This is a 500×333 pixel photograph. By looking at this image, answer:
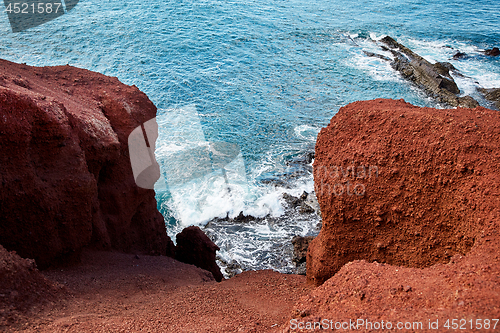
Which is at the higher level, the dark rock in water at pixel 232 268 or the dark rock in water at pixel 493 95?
the dark rock in water at pixel 493 95

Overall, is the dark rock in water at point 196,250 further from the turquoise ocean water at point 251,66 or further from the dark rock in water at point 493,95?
the dark rock in water at point 493,95

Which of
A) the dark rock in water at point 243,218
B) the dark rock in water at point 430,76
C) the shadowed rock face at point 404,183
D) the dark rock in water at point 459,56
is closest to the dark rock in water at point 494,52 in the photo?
the dark rock in water at point 459,56

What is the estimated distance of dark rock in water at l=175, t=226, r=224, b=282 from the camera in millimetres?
11258

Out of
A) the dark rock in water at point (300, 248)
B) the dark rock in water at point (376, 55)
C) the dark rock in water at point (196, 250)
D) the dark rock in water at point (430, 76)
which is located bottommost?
the dark rock in water at point (300, 248)

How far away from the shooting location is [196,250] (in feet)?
36.9

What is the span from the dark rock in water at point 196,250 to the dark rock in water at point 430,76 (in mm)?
18541

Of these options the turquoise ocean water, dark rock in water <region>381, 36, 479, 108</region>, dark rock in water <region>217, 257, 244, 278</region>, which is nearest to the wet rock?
the turquoise ocean water

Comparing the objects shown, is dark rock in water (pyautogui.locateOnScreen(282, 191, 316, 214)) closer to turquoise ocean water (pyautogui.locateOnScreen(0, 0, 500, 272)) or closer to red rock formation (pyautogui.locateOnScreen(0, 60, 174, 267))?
turquoise ocean water (pyautogui.locateOnScreen(0, 0, 500, 272))

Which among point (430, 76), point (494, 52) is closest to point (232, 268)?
point (430, 76)

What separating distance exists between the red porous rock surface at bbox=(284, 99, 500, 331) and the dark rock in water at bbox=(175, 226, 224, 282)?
3.95 metres

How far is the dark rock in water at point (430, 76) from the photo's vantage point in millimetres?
22688

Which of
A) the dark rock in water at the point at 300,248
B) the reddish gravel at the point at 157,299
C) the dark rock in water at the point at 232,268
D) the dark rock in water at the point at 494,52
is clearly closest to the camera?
the reddish gravel at the point at 157,299

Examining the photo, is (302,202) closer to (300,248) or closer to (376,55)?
(300,248)

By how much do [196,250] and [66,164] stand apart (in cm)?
516
